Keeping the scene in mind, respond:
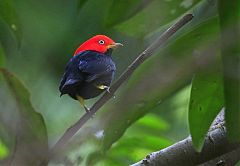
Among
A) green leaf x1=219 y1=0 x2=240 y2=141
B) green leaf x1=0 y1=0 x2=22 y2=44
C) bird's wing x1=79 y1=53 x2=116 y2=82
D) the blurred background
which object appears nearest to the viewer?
green leaf x1=219 y1=0 x2=240 y2=141

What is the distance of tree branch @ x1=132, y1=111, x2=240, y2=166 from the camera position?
786 millimetres

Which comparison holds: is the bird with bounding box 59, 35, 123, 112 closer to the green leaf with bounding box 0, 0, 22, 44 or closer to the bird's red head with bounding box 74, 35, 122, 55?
Answer: the bird's red head with bounding box 74, 35, 122, 55

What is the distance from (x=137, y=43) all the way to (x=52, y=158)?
22 centimetres

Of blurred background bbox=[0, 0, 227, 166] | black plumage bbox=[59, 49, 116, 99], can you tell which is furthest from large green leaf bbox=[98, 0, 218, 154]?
black plumage bbox=[59, 49, 116, 99]

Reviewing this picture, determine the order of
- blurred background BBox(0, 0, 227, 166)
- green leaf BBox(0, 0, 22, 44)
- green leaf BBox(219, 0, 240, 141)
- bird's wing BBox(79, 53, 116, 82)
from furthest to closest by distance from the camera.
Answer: bird's wing BBox(79, 53, 116, 82), green leaf BBox(0, 0, 22, 44), blurred background BBox(0, 0, 227, 166), green leaf BBox(219, 0, 240, 141)

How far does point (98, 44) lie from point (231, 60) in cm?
49

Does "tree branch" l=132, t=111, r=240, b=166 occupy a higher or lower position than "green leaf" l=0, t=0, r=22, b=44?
lower

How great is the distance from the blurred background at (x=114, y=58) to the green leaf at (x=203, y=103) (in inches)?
0.8

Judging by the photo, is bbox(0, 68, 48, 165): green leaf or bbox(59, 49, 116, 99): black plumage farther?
bbox(59, 49, 116, 99): black plumage

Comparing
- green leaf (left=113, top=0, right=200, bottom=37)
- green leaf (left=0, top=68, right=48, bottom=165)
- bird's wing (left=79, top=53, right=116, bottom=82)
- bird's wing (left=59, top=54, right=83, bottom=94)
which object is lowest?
bird's wing (left=79, top=53, right=116, bottom=82)

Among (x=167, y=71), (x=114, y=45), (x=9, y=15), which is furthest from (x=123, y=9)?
(x=114, y=45)

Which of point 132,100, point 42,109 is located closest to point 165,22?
point 132,100

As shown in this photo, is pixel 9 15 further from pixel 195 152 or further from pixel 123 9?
pixel 195 152

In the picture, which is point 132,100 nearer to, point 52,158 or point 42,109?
point 52,158
